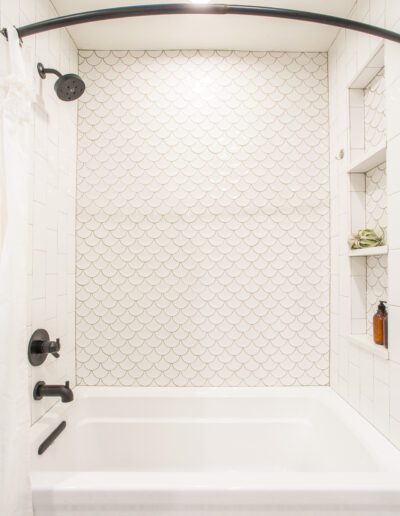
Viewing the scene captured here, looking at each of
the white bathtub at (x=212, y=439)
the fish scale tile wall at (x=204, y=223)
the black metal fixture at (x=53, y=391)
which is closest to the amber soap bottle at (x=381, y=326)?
the white bathtub at (x=212, y=439)

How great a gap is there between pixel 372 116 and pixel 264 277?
968 millimetres

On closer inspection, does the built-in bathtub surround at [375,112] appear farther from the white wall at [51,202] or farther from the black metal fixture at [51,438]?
the black metal fixture at [51,438]

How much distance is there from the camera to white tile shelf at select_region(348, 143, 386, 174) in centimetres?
138

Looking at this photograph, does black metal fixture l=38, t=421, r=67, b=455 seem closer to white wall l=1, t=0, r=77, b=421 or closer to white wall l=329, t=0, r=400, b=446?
white wall l=1, t=0, r=77, b=421

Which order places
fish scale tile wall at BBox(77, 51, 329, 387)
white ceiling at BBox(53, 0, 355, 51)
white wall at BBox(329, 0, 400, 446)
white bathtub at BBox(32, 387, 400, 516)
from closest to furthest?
white bathtub at BBox(32, 387, 400, 516)
white wall at BBox(329, 0, 400, 446)
white ceiling at BBox(53, 0, 355, 51)
fish scale tile wall at BBox(77, 51, 329, 387)

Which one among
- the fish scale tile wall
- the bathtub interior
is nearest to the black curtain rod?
the fish scale tile wall

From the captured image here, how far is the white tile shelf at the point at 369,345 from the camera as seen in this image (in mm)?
1328

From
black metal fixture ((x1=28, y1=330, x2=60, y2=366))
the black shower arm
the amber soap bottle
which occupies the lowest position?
black metal fixture ((x1=28, y1=330, x2=60, y2=366))

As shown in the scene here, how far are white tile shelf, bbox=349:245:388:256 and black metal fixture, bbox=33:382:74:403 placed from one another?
140 centimetres

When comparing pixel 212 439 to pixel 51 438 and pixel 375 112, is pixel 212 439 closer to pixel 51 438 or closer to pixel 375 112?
pixel 51 438

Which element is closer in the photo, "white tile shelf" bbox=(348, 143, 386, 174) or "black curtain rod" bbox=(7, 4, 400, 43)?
"black curtain rod" bbox=(7, 4, 400, 43)

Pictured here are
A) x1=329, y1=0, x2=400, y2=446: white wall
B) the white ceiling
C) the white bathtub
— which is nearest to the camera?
the white bathtub

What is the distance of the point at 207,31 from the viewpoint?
1.78 m
